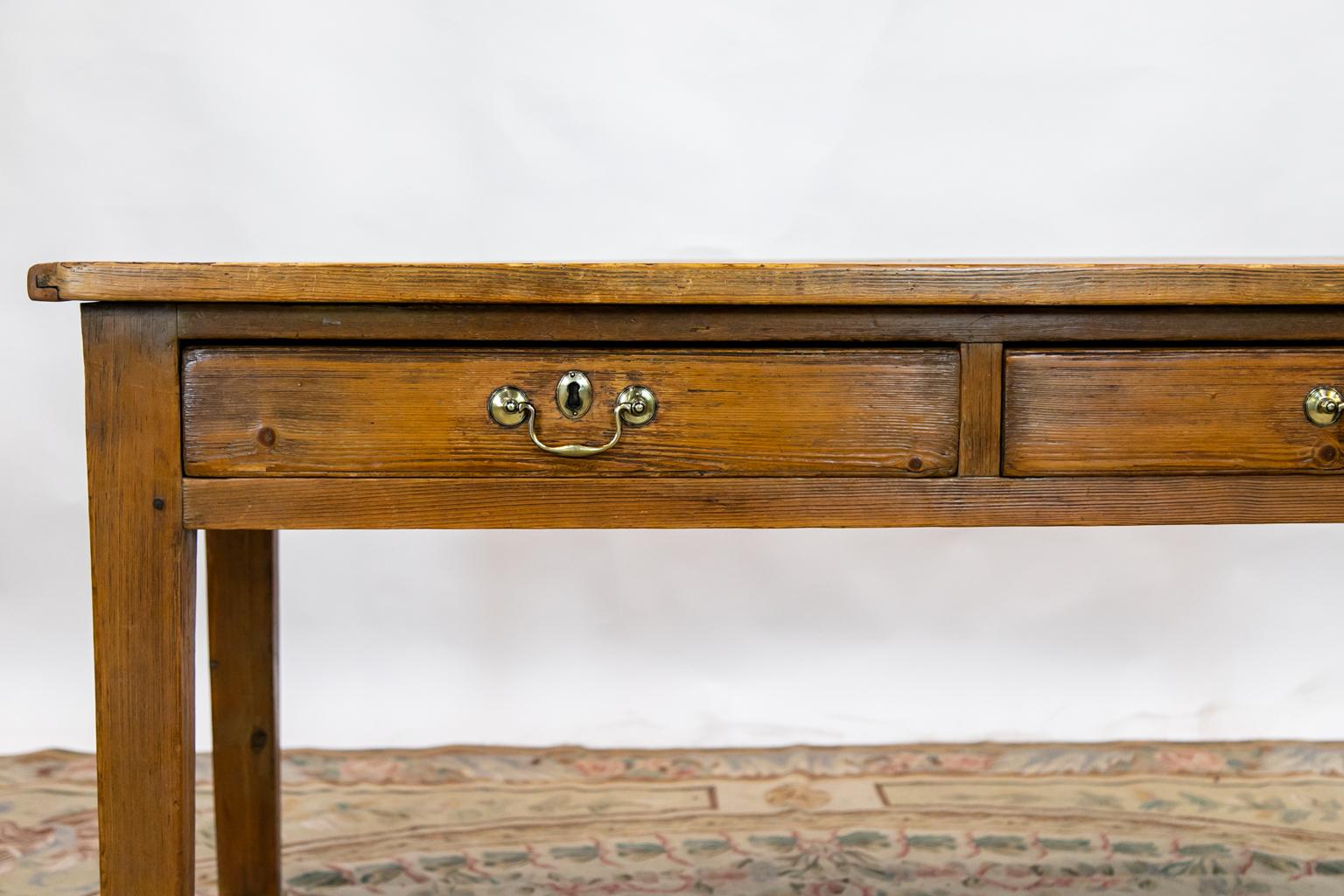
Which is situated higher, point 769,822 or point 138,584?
point 138,584

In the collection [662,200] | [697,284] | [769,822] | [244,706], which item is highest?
[662,200]

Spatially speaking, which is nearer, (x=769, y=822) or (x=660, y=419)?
(x=660, y=419)

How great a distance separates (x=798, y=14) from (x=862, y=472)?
172 centimetres

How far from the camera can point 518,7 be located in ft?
9.32

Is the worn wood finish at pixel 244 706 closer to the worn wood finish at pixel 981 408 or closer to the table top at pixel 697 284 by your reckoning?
the table top at pixel 697 284

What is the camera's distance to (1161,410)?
4.64ft

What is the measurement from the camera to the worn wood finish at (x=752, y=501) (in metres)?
1.40

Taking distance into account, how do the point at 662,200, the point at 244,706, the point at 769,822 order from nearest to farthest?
the point at 244,706, the point at 769,822, the point at 662,200

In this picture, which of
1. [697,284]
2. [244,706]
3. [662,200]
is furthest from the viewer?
[662,200]

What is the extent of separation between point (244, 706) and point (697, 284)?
1084mm

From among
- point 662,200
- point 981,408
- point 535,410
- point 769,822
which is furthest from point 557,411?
point 662,200

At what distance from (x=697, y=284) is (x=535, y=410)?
0.22 metres

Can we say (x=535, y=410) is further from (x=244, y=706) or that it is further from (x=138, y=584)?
(x=244, y=706)

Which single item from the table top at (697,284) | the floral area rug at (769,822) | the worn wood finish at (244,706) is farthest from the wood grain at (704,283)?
the floral area rug at (769,822)
